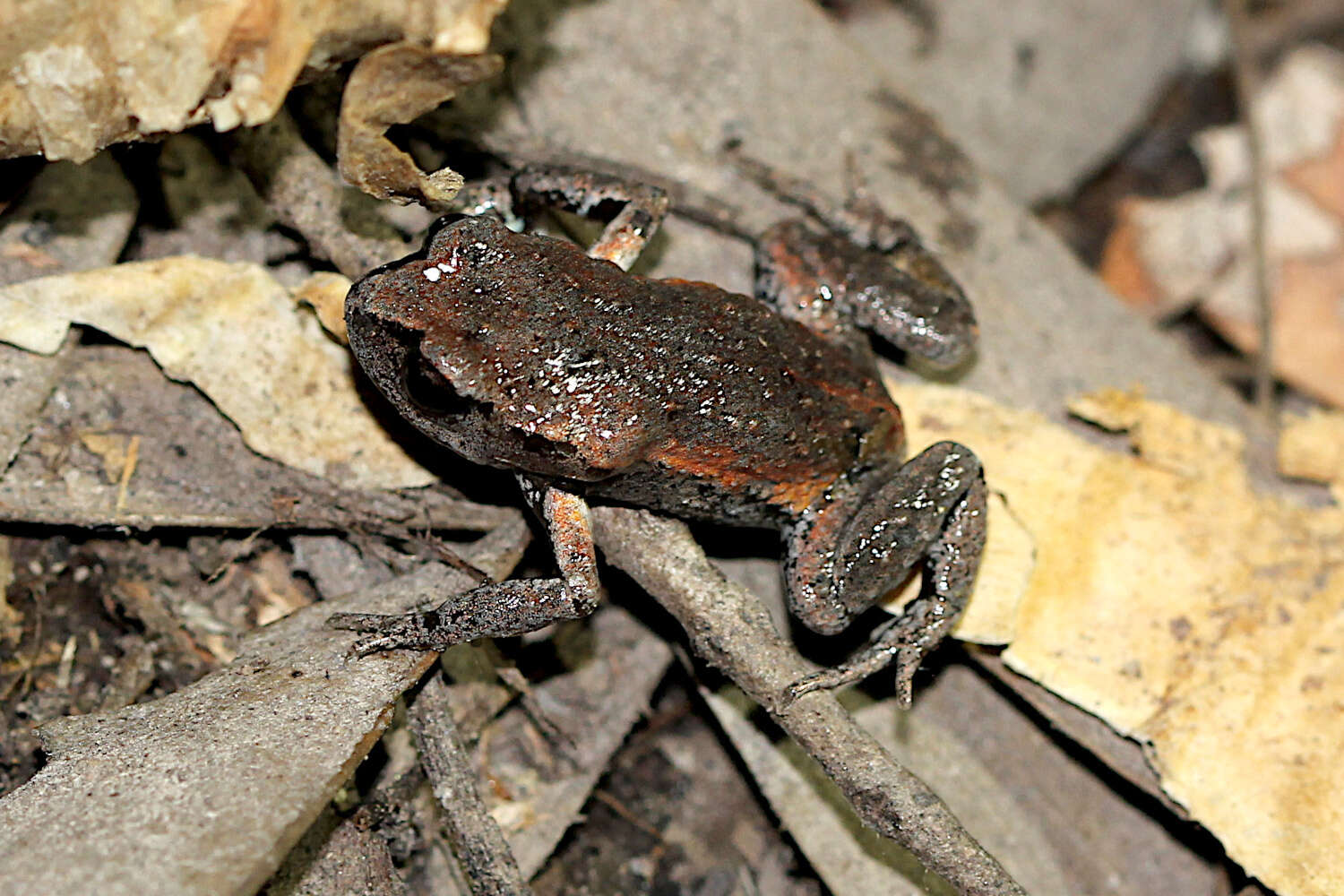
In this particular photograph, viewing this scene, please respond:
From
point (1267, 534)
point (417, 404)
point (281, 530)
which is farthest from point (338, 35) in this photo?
point (1267, 534)

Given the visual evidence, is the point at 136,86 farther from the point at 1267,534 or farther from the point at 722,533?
the point at 1267,534

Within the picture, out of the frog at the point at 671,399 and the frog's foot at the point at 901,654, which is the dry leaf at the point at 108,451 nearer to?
the frog at the point at 671,399

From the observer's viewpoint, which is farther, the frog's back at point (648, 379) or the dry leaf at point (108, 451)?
the dry leaf at point (108, 451)

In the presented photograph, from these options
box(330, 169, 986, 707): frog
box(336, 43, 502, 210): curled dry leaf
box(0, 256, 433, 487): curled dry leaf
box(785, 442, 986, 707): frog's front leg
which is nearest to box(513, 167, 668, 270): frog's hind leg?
box(330, 169, 986, 707): frog

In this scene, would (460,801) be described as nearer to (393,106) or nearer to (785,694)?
(785,694)

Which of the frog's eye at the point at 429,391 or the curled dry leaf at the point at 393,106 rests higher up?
the curled dry leaf at the point at 393,106

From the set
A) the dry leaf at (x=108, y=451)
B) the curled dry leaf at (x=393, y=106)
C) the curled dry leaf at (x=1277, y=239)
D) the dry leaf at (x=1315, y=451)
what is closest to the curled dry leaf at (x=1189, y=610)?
the dry leaf at (x=1315, y=451)

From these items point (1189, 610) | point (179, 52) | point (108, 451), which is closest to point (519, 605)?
point (108, 451)
